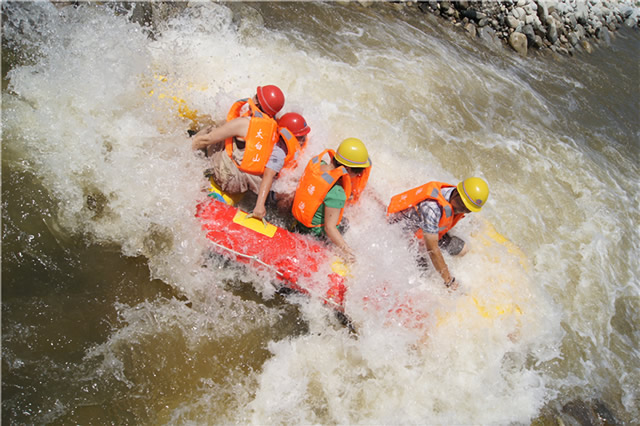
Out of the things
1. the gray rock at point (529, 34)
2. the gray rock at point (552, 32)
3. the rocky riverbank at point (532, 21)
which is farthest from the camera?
the gray rock at point (552, 32)

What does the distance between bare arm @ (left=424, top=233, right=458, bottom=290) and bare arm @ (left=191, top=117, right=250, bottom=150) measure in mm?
2084

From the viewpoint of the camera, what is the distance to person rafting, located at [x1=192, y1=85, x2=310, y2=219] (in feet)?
13.9

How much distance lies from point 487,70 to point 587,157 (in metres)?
2.64

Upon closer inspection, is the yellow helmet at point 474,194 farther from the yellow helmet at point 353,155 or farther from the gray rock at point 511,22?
the gray rock at point 511,22

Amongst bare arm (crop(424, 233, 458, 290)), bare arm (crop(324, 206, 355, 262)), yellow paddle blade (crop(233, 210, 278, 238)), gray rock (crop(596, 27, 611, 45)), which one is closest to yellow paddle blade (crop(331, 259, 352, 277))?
bare arm (crop(324, 206, 355, 262))

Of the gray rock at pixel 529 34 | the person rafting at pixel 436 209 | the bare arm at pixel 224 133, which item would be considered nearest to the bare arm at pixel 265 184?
the bare arm at pixel 224 133

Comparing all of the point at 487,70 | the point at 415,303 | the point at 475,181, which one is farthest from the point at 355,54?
the point at 415,303

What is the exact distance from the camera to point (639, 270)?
632cm

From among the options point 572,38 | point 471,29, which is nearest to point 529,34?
point 471,29

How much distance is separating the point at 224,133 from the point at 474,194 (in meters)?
2.53

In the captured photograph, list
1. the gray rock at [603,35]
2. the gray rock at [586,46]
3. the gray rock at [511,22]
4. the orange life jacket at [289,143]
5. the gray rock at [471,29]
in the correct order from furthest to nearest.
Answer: the gray rock at [603,35] → the gray rock at [586,46] → the gray rock at [511,22] → the gray rock at [471,29] → the orange life jacket at [289,143]

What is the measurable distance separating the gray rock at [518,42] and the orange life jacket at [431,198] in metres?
7.50

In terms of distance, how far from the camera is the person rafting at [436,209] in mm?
4035

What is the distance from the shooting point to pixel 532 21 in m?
10.6
